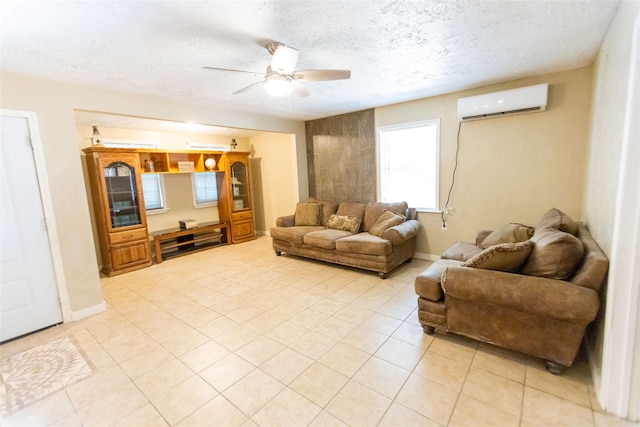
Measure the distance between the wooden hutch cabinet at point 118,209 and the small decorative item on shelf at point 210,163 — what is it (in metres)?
1.28

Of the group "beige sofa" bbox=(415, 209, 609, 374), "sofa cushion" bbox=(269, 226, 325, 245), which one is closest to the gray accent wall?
"sofa cushion" bbox=(269, 226, 325, 245)

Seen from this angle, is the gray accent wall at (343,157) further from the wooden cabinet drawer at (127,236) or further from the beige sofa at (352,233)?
the wooden cabinet drawer at (127,236)

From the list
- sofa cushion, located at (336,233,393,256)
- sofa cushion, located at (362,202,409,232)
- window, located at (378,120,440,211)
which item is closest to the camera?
sofa cushion, located at (336,233,393,256)

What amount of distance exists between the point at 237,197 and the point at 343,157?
2.52 m

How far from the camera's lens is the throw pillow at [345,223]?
14.7 feet

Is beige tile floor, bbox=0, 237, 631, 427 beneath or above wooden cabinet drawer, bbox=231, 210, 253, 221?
beneath

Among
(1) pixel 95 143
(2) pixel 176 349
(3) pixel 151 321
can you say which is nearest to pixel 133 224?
(1) pixel 95 143

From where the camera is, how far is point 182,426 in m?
1.60

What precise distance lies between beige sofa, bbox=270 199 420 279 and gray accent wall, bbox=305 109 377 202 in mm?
302

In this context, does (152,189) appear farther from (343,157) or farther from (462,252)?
(462,252)

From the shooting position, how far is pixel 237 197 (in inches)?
238

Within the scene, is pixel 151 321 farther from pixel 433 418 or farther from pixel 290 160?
pixel 290 160

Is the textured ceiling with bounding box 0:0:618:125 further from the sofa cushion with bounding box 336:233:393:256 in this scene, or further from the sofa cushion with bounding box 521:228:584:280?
the sofa cushion with bounding box 336:233:393:256

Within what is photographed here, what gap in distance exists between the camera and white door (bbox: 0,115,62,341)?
8.39ft
